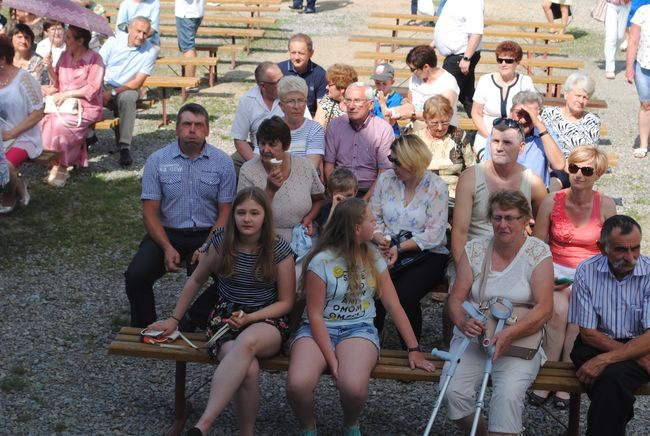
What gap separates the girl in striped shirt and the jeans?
1046cm

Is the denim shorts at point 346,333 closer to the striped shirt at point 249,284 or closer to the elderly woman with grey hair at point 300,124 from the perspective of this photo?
A: the striped shirt at point 249,284

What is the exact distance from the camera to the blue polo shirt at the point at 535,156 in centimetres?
706

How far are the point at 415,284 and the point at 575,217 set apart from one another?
978 mm

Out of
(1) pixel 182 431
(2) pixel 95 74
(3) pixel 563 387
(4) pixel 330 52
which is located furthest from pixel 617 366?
(4) pixel 330 52

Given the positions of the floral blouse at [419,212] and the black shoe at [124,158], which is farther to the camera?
the black shoe at [124,158]

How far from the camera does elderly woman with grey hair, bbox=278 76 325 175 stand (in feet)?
22.6

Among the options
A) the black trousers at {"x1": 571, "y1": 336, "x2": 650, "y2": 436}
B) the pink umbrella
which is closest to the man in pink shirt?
the black trousers at {"x1": 571, "y1": 336, "x2": 650, "y2": 436}

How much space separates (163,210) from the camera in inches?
245

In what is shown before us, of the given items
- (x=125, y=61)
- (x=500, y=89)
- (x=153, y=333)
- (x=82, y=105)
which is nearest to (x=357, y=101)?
(x=500, y=89)

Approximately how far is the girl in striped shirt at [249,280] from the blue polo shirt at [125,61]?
582 centimetres

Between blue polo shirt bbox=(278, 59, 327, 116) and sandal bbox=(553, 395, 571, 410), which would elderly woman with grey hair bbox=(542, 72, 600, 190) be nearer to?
blue polo shirt bbox=(278, 59, 327, 116)

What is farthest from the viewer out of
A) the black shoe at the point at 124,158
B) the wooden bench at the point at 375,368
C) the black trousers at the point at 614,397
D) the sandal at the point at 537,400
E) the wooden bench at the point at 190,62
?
the wooden bench at the point at 190,62

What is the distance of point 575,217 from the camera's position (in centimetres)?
576

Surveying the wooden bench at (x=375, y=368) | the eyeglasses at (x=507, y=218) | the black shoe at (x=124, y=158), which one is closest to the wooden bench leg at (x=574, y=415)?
the wooden bench at (x=375, y=368)
